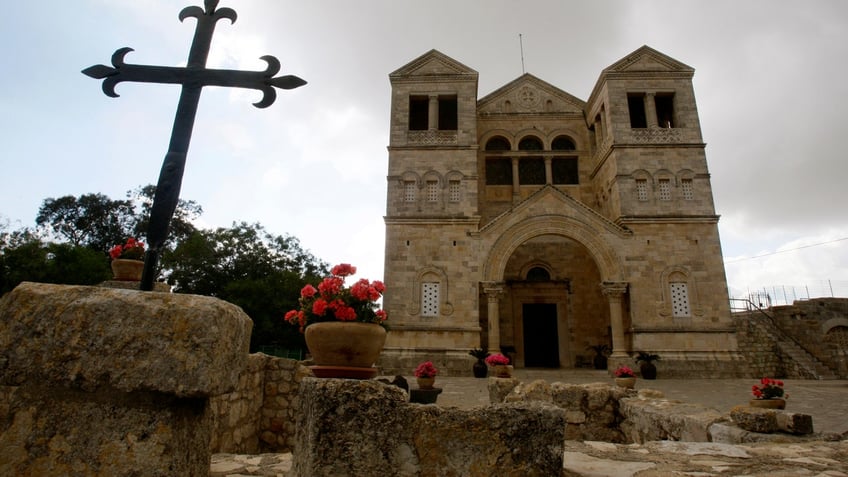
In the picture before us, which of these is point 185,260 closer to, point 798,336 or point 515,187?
point 515,187

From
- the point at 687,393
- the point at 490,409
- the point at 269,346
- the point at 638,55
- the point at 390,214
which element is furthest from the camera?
the point at 269,346

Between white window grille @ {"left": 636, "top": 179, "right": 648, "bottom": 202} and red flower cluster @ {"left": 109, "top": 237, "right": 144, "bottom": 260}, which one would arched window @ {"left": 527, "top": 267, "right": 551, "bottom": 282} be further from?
red flower cluster @ {"left": 109, "top": 237, "right": 144, "bottom": 260}

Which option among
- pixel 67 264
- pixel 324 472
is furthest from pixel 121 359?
pixel 67 264

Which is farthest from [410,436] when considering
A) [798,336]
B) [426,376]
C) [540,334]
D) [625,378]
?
[798,336]

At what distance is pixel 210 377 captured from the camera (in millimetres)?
1671

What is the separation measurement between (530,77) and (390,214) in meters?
10.6

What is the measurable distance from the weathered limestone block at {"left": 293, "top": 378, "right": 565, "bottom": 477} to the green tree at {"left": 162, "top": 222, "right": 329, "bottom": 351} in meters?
22.6

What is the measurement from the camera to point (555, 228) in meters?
17.7

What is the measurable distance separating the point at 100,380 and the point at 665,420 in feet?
20.0

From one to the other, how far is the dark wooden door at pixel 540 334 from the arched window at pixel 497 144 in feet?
24.8

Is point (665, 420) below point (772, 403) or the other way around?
below

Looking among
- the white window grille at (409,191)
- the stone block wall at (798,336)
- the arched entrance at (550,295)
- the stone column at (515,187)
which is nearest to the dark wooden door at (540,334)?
the arched entrance at (550,295)

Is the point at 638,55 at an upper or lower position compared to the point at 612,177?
upper

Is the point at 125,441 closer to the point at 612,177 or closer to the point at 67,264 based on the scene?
the point at 612,177
